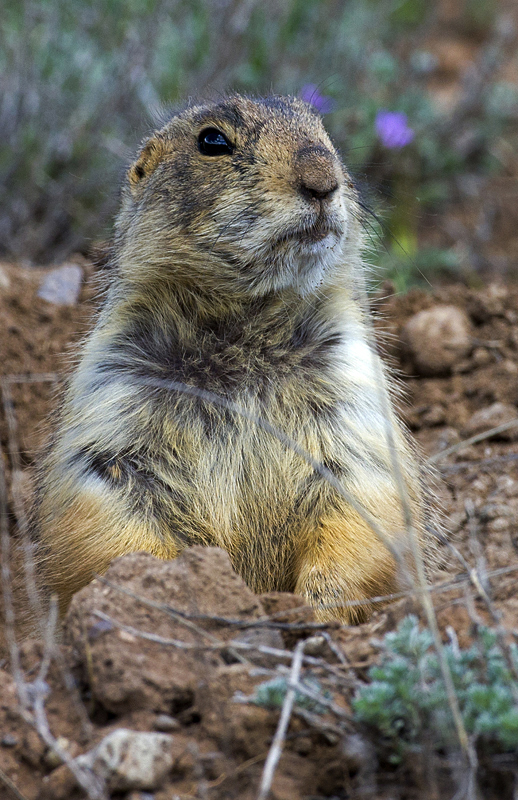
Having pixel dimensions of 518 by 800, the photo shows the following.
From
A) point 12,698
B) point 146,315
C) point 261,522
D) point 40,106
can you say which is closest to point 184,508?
point 261,522

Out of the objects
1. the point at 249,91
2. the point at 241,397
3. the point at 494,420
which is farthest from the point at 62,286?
the point at 494,420

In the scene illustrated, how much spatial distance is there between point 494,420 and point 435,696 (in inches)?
121

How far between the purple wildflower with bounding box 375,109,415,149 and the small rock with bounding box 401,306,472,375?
2251 mm

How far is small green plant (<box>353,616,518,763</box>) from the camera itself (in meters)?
2.17

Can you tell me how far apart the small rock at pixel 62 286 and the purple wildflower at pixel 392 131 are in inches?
113

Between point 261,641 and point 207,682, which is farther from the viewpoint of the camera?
point 261,641

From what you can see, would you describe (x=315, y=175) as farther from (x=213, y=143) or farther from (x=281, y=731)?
(x=281, y=731)

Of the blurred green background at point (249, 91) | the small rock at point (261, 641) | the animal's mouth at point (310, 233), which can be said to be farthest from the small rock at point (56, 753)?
the blurred green background at point (249, 91)

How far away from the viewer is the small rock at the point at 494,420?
16.6 ft

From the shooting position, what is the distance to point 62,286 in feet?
19.3

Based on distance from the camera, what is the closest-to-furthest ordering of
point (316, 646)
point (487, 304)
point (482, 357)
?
1. point (316, 646)
2. point (482, 357)
3. point (487, 304)

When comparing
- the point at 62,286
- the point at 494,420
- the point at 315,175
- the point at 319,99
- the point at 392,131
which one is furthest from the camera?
the point at 392,131

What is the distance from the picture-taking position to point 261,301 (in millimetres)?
3859

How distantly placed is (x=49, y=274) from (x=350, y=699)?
412cm
